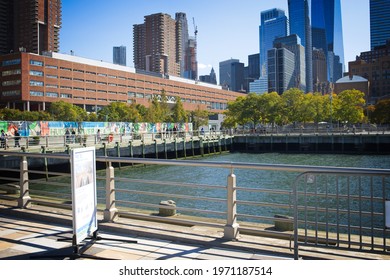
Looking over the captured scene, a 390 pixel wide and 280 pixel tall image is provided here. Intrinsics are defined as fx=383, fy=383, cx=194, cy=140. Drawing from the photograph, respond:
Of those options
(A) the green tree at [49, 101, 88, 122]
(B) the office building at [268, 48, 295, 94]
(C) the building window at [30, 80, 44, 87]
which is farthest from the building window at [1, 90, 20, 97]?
(B) the office building at [268, 48, 295, 94]

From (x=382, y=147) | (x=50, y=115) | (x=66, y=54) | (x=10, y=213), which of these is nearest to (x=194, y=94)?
(x=66, y=54)

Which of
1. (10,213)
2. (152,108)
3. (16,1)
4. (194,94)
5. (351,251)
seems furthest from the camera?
(194,94)

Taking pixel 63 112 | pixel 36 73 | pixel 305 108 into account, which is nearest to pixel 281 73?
pixel 305 108

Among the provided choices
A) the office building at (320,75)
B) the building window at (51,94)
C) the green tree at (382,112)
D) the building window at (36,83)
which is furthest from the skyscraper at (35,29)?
the office building at (320,75)

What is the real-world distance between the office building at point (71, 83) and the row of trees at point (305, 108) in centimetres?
2879

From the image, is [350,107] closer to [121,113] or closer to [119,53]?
[121,113]

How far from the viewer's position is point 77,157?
17.6 feet

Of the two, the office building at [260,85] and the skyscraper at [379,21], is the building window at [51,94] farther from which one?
the office building at [260,85]

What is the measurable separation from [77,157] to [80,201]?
0.63 meters

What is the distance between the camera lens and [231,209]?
585 centimetres

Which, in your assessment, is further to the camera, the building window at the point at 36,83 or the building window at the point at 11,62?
the building window at the point at 36,83

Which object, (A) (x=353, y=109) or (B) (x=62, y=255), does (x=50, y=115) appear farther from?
(B) (x=62, y=255)

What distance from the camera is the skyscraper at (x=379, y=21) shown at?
38.6ft

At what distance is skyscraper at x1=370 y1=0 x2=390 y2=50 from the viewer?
38.6 ft
